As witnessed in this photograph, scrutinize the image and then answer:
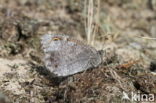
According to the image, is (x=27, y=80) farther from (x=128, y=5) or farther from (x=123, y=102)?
(x=128, y=5)

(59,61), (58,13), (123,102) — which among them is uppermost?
(58,13)

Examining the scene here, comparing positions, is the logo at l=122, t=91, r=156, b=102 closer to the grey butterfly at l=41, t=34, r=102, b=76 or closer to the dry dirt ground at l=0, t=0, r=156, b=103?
the dry dirt ground at l=0, t=0, r=156, b=103

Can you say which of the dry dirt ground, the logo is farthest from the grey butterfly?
the logo

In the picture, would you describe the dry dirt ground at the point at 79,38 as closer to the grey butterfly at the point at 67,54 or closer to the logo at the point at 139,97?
the logo at the point at 139,97

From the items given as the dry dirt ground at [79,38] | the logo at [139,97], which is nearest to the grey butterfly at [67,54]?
the dry dirt ground at [79,38]

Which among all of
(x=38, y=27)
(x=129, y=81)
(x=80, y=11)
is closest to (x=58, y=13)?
(x=80, y=11)
